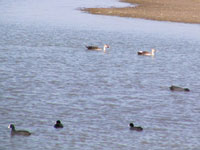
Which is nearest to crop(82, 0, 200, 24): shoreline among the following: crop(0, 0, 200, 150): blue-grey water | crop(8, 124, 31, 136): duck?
crop(0, 0, 200, 150): blue-grey water

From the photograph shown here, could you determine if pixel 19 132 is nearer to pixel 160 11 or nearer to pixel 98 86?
pixel 98 86

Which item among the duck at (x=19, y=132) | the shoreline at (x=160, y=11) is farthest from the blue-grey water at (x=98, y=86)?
the shoreline at (x=160, y=11)

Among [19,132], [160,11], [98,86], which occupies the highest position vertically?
[160,11]

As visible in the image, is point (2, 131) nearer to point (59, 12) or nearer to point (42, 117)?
point (42, 117)

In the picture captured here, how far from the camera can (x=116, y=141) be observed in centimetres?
1814

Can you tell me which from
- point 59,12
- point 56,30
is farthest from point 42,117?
point 59,12

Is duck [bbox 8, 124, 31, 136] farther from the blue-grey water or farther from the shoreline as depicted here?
the shoreline

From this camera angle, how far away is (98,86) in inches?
1029

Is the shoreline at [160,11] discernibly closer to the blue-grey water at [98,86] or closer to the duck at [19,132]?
the blue-grey water at [98,86]

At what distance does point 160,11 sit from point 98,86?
35087 millimetres

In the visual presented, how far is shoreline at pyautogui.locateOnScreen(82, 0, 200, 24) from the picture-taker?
184 feet

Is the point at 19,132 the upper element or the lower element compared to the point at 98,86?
lower

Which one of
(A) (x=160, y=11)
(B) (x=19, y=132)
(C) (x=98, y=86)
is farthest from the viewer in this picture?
(A) (x=160, y=11)

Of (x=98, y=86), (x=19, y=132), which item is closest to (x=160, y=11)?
(x=98, y=86)
